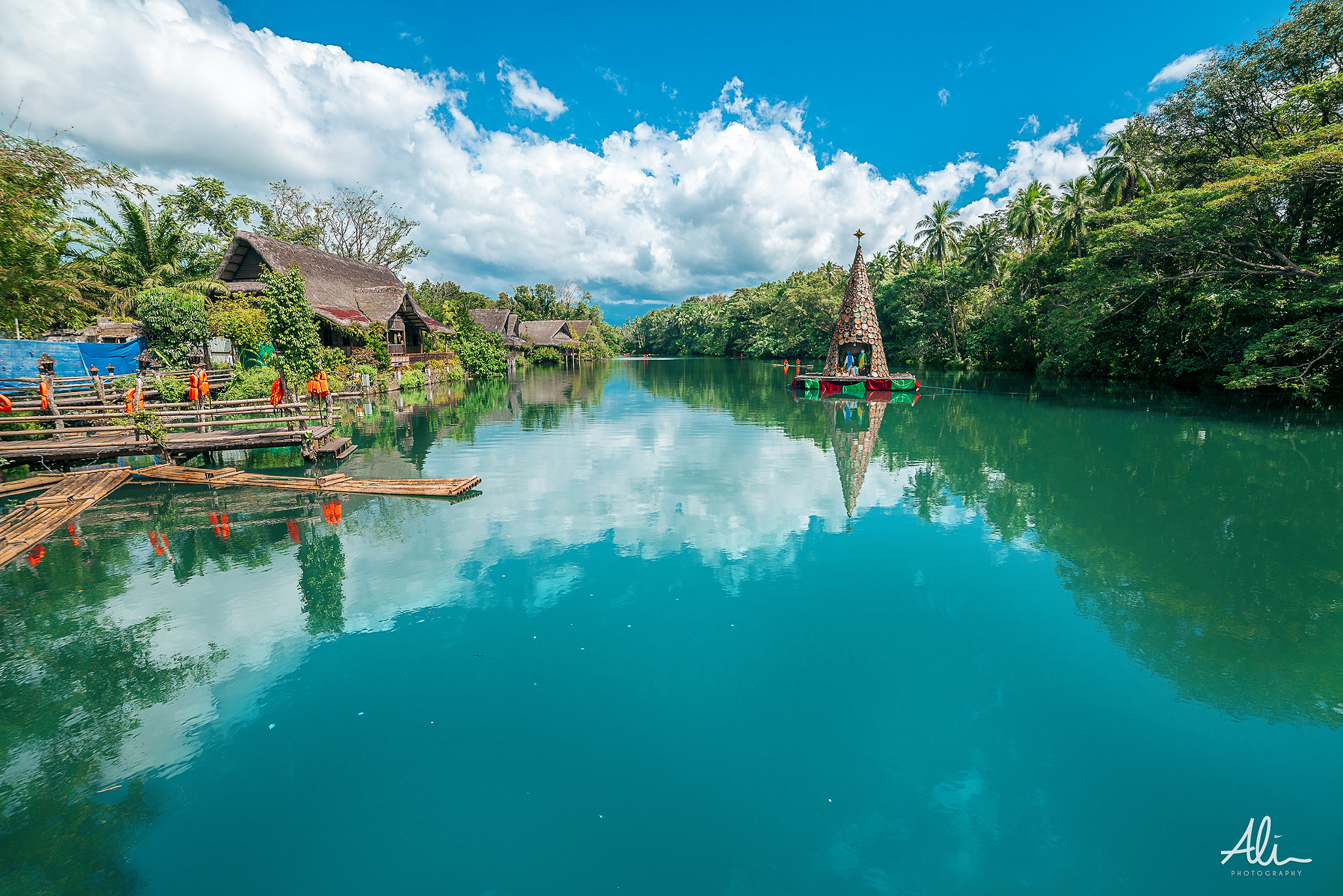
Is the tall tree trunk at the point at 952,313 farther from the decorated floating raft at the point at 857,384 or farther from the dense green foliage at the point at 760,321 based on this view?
the decorated floating raft at the point at 857,384

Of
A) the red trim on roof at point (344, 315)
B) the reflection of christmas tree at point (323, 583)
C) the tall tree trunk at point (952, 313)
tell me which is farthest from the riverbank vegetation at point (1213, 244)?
the red trim on roof at point (344, 315)

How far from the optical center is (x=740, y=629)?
6.29 meters

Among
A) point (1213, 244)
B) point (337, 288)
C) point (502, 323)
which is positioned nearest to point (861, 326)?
point (1213, 244)

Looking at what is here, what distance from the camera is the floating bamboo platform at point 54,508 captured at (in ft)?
27.1

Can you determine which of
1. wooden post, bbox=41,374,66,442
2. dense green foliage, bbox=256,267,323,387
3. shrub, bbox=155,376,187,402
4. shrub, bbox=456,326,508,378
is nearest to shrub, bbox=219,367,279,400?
shrub, bbox=155,376,187,402

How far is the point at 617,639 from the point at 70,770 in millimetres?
4292

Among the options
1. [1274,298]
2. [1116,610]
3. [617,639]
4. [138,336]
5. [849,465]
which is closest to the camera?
[617,639]

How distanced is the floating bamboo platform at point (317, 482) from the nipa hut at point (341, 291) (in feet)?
43.6

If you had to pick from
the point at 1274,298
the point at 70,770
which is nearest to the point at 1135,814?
the point at 70,770

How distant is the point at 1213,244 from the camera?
2048cm

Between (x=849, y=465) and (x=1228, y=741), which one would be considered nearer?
(x=1228, y=741)

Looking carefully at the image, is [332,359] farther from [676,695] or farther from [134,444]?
[676,695]

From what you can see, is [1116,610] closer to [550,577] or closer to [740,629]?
[740,629]
